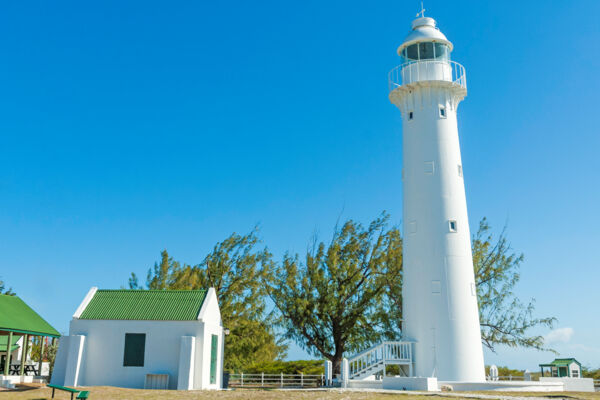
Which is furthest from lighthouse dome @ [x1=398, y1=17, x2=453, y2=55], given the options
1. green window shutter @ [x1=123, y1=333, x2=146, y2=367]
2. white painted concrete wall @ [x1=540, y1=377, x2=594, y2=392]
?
green window shutter @ [x1=123, y1=333, x2=146, y2=367]

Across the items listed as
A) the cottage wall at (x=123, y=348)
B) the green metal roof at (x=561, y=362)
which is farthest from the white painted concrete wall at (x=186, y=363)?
the green metal roof at (x=561, y=362)

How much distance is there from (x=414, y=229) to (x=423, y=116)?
5.39 meters

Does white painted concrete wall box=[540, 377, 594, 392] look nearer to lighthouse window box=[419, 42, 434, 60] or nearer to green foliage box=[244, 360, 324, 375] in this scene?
green foliage box=[244, 360, 324, 375]

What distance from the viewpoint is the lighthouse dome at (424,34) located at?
26859 mm

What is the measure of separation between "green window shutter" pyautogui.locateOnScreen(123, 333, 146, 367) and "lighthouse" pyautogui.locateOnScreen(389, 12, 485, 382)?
1128cm

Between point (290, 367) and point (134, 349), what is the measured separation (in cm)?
1644

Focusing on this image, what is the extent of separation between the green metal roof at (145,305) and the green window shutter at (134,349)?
0.72 meters

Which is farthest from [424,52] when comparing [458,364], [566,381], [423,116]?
[566,381]

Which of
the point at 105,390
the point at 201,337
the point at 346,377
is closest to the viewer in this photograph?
the point at 105,390

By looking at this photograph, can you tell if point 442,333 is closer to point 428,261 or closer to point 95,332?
point 428,261

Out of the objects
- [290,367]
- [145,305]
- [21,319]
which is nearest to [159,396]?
[145,305]

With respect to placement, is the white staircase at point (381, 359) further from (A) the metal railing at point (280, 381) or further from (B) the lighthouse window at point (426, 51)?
(B) the lighthouse window at point (426, 51)

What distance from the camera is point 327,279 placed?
102 ft

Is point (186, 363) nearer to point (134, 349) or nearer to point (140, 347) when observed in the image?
point (140, 347)
